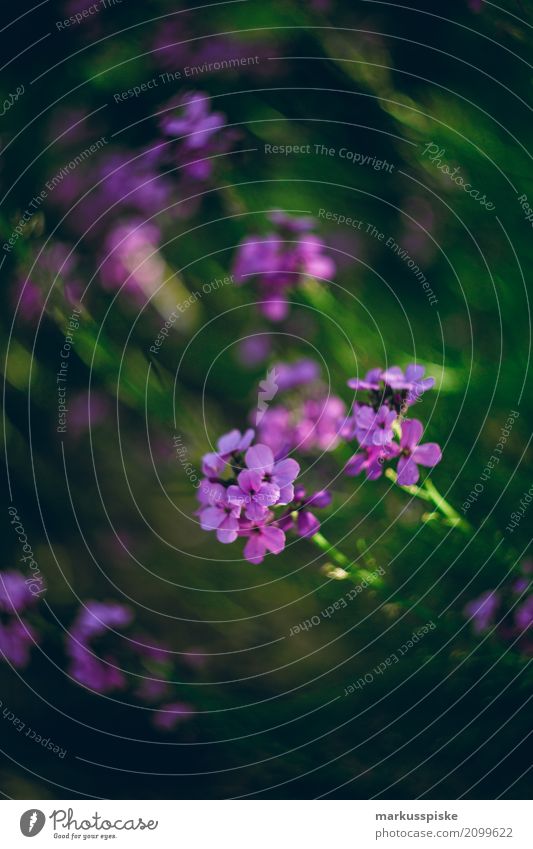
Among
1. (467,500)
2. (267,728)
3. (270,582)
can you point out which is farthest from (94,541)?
(467,500)

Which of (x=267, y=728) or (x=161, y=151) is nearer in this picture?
(x=267, y=728)

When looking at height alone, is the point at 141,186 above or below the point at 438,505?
above

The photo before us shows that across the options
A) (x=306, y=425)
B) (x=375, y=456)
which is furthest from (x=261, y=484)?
(x=306, y=425)

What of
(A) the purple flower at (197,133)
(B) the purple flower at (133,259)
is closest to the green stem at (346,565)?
(B) the purple flower at (133,259)

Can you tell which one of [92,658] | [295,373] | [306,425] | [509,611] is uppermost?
[295,373]

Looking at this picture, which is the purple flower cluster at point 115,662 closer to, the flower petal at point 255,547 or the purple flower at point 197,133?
the flower petal at point 255,547

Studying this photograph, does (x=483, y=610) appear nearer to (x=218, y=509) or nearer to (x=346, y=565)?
(x=346, y=565)

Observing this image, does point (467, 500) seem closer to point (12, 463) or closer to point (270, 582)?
point (270, 582)
